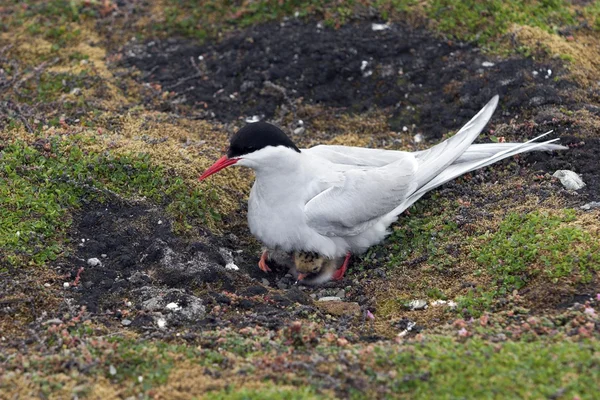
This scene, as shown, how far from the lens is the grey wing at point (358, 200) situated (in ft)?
19.1

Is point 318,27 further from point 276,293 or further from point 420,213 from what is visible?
point 276,293

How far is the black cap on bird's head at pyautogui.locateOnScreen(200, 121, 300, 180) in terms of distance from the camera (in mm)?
5641

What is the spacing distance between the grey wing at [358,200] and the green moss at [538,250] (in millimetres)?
816

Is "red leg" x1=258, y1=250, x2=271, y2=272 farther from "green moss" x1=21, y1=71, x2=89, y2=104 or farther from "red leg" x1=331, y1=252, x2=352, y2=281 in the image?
"green moss" x1=21, y1=71, x2=89, y2=104

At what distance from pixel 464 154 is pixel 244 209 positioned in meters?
1.99

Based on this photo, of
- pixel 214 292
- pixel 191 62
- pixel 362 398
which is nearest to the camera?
pixel 362 398

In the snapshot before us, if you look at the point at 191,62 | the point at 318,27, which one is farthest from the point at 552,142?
the point at 191,62

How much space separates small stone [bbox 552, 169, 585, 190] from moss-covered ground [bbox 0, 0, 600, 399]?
0.39 ft

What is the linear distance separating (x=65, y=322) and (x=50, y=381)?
73 cm

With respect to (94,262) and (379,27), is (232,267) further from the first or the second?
(379,27)

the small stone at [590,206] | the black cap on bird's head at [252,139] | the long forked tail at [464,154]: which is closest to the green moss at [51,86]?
the black cap on bird's head at [252,139]

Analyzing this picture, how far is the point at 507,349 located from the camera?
14.0 feet

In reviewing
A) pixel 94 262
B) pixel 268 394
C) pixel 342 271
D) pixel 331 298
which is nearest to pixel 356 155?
pixel 342 271

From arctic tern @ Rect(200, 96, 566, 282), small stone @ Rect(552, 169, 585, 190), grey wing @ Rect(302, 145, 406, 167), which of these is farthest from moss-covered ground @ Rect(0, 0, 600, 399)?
grey wing @ Rect(302, 145, 406, 167)
